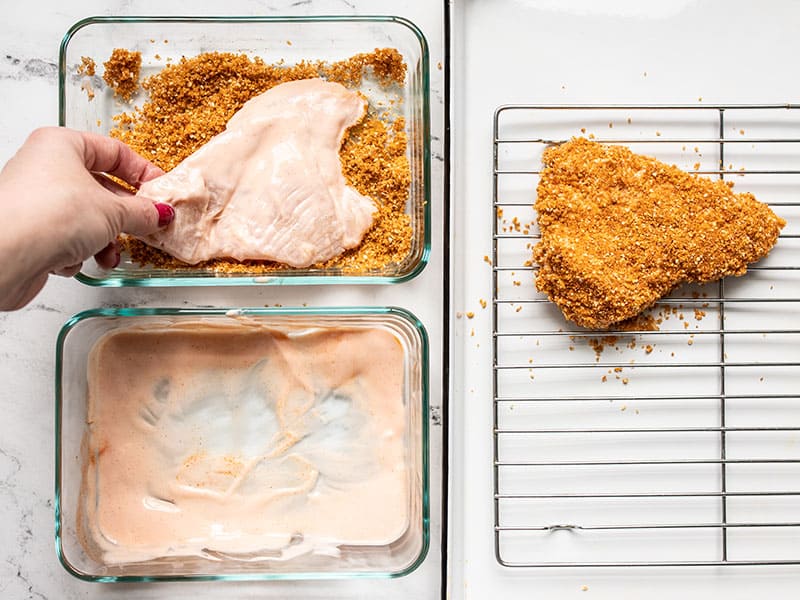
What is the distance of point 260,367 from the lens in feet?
3.64

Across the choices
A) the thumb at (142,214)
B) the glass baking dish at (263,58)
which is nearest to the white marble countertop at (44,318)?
the glass baking dish at (263,58)

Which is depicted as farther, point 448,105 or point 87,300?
point 87,300

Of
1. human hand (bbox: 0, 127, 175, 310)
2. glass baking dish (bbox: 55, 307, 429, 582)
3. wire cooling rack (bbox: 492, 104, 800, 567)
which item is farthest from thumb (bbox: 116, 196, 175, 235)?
wire cooling rack (bbox: 492, 104, 800, 567)

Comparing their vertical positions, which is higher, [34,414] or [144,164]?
[144,164]

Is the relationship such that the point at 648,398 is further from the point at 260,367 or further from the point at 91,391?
the point at 91,391

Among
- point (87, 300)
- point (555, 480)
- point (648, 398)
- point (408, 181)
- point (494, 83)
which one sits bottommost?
point (555, 480)

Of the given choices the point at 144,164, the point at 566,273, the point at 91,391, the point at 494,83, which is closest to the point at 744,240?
the point at 566,273

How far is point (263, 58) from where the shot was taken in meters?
1.12

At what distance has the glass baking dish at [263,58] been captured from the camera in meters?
1.08

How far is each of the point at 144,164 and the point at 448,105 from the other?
0.43 m

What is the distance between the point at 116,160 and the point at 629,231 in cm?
70

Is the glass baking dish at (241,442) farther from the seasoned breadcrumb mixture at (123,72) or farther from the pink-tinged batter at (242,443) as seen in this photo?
the seasoned breadcrumb mixture at (123,72)

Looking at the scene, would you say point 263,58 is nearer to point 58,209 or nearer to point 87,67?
point 87,67

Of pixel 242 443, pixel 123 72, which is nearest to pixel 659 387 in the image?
pixel 242 443
